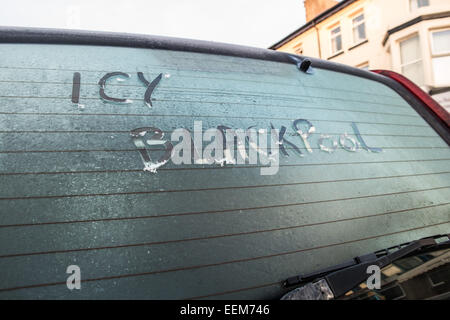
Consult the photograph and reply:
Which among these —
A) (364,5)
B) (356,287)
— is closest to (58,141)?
(356,287)

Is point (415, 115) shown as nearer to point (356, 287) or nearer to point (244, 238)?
point (356, 287)

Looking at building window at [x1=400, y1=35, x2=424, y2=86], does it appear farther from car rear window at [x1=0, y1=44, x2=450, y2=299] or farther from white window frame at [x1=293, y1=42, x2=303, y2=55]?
car rear window at [x1=0, y1=44, x2=450, y2=299]

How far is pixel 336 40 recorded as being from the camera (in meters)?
12.9

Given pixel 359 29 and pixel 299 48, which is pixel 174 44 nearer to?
pixel 359 29

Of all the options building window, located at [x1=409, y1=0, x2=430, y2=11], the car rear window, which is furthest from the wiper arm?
building window, located at [x1=409, y1=0, x2=430, y2=11]

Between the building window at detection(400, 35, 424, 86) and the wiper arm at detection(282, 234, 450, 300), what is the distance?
36.4ft

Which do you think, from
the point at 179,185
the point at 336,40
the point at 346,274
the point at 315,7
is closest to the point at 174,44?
the point at 179,185

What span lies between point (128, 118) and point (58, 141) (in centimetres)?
24

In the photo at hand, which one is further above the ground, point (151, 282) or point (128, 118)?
point (128, 118)

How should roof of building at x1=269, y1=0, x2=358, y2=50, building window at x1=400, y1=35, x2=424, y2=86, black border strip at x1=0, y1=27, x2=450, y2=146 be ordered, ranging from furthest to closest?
roof of building at x1=269, y1=0, x2=358, y2=50
building window at x1=400, y1=35, x2=424, y2=86
black border strip at x1=0, y1=27, x2=450, y2=146

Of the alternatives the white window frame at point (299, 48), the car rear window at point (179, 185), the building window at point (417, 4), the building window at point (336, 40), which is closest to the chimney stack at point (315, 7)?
the white window frame at point (299, 48)

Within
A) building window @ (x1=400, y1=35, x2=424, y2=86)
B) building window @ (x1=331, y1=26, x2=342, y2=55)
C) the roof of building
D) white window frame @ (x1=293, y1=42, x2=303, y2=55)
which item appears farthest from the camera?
white window frame @ (x1=293, y1=42, x2=303, y2=55)

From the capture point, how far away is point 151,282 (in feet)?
2.38

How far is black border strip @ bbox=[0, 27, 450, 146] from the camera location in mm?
1085
